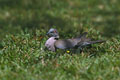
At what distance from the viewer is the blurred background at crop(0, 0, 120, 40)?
381 inches

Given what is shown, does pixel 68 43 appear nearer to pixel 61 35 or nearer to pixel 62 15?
pixel 61 35

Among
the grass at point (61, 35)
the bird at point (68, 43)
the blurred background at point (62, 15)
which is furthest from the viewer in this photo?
the blurred background at point (62, 15)

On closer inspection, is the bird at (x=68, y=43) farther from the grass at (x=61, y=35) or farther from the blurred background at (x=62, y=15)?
the blurred background at (x=62, y=15)

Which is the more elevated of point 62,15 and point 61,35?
point 62,15

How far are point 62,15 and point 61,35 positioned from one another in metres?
2.88

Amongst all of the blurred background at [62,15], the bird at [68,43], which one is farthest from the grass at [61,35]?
the bird at [68,43]

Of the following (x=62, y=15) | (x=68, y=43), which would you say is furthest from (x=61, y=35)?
(x=62, y=15)

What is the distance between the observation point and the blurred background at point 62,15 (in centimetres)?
967

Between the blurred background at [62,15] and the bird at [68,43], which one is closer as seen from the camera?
the bird at [68,43]

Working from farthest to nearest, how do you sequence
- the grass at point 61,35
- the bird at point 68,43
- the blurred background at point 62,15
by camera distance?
the blurred background at point 62,15, the bird at point 68,43, the grass at point 61,35

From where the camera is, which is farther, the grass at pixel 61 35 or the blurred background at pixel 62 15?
the blurred background at pixel 62 15

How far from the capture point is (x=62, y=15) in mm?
10836

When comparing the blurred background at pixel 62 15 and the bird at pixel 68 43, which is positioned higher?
the blurred background at pixel 62 15

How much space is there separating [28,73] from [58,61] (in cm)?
87
